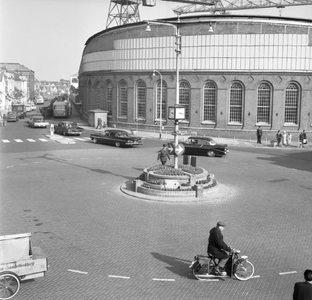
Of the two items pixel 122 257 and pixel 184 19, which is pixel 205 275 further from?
pixel 184 19

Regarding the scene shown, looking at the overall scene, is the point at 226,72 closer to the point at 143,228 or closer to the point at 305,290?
the point at 143,228

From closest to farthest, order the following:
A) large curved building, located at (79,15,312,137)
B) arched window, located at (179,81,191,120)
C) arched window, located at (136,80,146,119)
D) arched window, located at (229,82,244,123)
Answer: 1. large curved building, located at (79,15,312,137)
2. arched window, located at (229,82,244,123)
3. arched window, located at (179,81,191,120)
4. arched window, located at (136,80,146,119)

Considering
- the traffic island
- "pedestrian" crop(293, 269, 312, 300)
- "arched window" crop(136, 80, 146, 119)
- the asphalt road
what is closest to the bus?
"arched window" crop(136, 80, 146, 119)

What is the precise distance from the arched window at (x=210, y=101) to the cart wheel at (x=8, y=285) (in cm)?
4497

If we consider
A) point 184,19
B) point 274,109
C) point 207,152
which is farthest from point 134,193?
point 184,19

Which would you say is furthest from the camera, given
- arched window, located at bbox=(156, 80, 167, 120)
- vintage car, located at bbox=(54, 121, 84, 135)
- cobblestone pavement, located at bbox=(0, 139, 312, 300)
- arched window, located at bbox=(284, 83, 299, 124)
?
arched window, located at bbox=(156, 80, 167, 120)

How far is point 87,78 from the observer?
74000 mm

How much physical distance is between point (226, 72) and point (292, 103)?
806cm

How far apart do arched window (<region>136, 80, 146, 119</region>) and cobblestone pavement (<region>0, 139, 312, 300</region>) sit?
30.3 m

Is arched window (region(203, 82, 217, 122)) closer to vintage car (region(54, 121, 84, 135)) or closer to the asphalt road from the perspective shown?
vintage car (region(54, 121, 84, 135))

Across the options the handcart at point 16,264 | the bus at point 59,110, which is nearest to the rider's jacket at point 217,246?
the handcart at point 16,264

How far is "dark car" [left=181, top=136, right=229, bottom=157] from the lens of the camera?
36906mm

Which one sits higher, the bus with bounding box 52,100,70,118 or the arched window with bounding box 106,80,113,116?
the arched window with bounding box 106,80,113,116

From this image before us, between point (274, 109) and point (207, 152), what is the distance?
17.5 m
